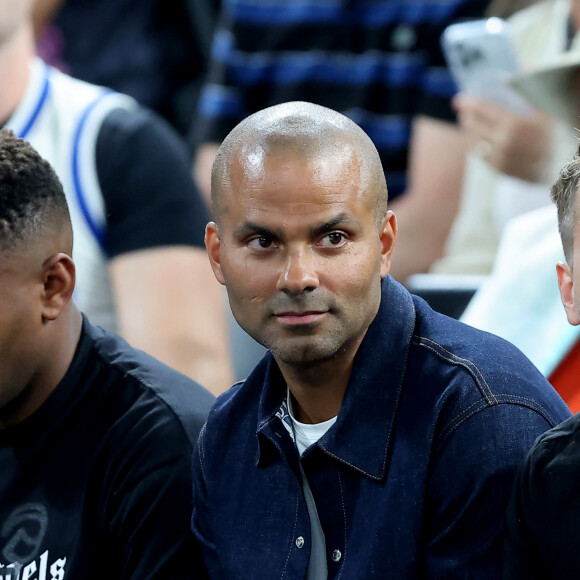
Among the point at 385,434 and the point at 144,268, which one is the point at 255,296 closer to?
the point at 385,434

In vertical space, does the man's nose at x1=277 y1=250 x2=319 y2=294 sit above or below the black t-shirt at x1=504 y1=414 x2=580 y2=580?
above

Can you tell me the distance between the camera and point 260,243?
67.1 inches

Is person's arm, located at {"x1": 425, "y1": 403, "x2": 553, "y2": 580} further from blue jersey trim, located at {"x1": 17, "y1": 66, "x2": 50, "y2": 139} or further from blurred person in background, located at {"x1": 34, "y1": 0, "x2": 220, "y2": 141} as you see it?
blurred person in background, located at {"x1": 34, "y1": 0, "x2": 220, "y2": 141}

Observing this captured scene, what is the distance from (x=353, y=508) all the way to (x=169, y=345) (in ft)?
3.37

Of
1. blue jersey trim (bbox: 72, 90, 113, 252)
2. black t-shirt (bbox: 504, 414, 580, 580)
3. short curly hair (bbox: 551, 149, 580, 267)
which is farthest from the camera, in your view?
blue jersey trim (bbox: 72, 90, 113, 252)

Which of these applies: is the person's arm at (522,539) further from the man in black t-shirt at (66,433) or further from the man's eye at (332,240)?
the man in black t-shirt at (66,433)

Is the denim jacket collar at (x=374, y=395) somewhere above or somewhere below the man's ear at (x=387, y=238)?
below

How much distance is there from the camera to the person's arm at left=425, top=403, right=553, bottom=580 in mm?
1581

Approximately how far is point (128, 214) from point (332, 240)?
1025 millimetres

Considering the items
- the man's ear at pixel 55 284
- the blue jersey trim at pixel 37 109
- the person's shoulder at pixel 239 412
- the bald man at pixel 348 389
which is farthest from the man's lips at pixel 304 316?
the blue jersey trim at pixel 37 109

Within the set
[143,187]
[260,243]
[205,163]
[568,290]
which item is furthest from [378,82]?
[568,290]

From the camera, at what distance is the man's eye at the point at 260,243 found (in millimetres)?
1698

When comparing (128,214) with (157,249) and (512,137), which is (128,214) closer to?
(157,249)

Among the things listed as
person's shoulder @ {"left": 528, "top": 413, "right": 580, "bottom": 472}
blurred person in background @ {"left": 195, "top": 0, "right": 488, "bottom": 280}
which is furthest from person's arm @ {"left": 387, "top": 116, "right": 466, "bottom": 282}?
person's shoulder @ {"left": 528, "top": 413, "right": 580, "bottom": 472}
